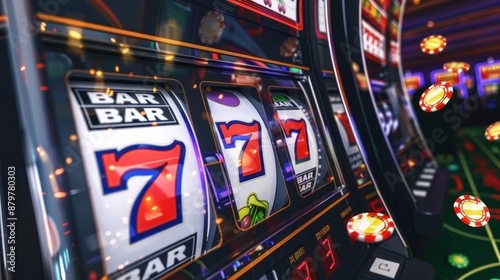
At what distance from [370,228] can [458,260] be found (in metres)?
1.01

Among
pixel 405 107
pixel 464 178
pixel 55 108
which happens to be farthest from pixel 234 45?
pixel 464 178

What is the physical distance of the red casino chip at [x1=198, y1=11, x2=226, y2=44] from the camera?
41.7 inches

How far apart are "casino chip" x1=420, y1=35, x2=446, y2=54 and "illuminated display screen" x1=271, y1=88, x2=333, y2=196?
1.03m

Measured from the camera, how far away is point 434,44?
2.00m

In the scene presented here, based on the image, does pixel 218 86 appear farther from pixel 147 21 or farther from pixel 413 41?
pixel 413 41

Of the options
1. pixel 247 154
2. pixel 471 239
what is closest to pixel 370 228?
pixel 247 154

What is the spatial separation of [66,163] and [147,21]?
0.45m

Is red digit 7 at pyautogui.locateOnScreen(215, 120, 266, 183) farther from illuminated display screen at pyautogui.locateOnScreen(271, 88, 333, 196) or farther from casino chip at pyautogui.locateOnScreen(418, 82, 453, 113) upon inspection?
casino chip at pyautogui.locateOnScreen(418, 82, 453, 113)

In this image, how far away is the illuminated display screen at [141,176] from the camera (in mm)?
707

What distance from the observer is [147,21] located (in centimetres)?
88

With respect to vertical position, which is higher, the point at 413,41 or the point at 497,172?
the point at 413,41

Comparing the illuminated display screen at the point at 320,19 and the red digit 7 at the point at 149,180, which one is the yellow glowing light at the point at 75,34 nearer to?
the red digit 7 at the point at 149,180

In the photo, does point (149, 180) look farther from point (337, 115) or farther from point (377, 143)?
point (377, 143)

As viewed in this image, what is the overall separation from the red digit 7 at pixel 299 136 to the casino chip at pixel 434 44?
1129mm
